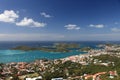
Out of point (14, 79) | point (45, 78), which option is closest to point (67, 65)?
point (45, 78)

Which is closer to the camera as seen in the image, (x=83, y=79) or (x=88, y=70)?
(x=83, y=79)

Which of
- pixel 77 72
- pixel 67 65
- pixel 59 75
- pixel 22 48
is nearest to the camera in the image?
pixel 59 75

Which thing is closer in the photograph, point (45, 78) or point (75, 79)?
point (75, 79)

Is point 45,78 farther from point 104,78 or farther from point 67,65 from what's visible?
point 67,65

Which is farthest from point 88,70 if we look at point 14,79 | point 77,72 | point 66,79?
point 14,79

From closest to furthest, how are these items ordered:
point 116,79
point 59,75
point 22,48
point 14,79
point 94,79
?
point 116,79 < point 94,79 < point 14,79 < point 59,75 < point 22,48

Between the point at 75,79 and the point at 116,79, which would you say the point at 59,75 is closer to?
the point at 75,79

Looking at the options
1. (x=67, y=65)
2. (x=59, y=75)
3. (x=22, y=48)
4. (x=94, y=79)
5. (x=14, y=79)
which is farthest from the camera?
(x=22, y=48)

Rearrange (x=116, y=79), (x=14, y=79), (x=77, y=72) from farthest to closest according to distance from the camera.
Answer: (x=77, y=72), (x=14, y=79), (x=116, y=79)

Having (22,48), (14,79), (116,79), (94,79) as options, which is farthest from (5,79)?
(22,48)
